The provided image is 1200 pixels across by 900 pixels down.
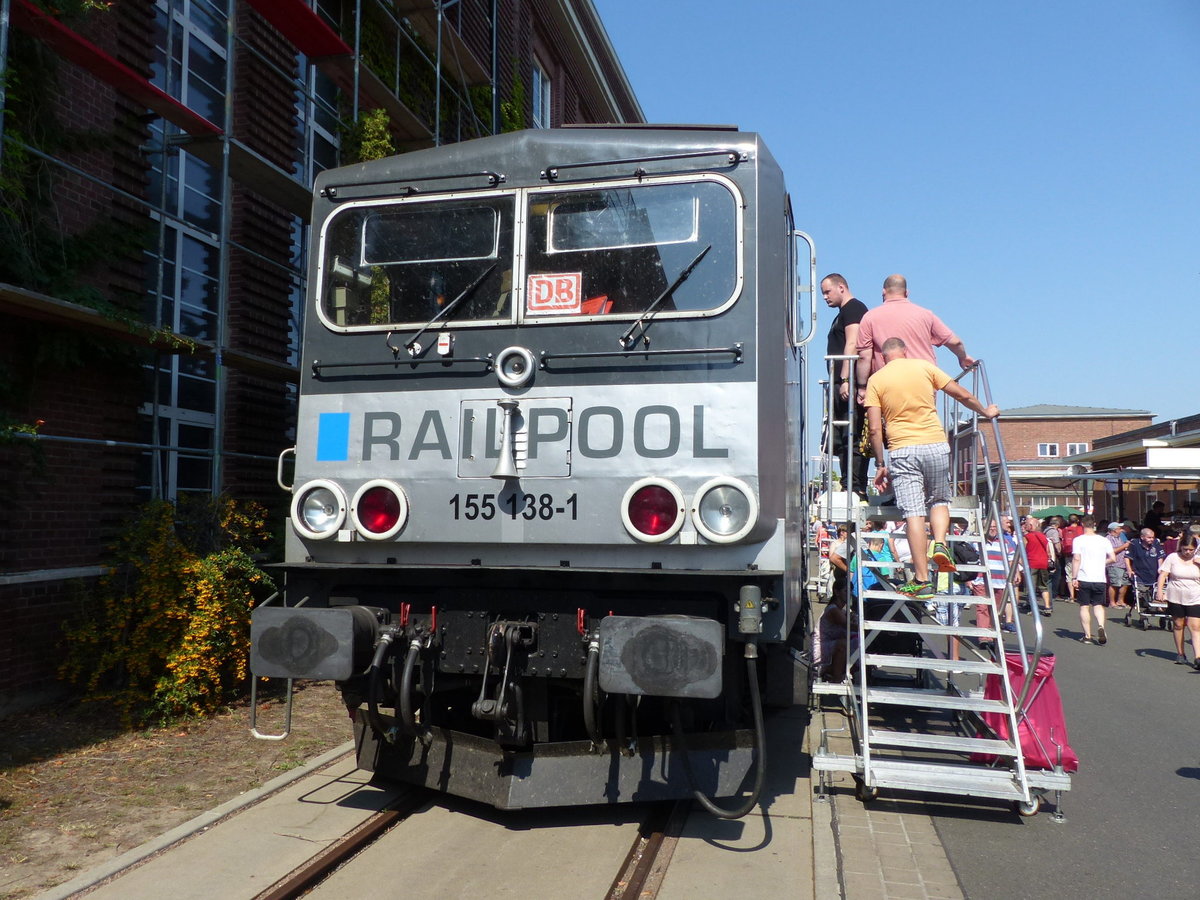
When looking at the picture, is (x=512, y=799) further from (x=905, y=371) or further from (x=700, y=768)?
(x=905, y=371)

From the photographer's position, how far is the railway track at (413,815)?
13.6 ft

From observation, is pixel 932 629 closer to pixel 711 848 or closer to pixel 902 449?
pixel 902 449

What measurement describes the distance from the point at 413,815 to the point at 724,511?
95.5 inches

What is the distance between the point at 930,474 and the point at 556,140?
3320mm

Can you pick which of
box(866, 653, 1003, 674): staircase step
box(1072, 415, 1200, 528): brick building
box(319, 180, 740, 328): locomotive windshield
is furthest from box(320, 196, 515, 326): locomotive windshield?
box(1072, 415, 1200, 528): brick building

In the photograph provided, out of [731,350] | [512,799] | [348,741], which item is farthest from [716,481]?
[348,741]

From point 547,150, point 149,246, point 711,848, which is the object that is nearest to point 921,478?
point 711,848

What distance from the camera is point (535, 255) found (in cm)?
496

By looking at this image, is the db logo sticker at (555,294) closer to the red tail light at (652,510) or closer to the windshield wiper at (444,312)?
the windshield wiper at (444,312)

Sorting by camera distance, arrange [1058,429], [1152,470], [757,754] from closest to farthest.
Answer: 1. [757,754]
2. [1152,470]
3. [1058,429]

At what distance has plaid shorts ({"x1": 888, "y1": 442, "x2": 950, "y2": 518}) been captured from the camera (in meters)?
6.36

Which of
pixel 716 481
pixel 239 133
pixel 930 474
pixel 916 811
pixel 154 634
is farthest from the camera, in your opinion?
pixel 239 133

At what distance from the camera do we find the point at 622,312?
4805mm

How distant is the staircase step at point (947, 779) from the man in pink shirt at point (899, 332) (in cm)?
270
